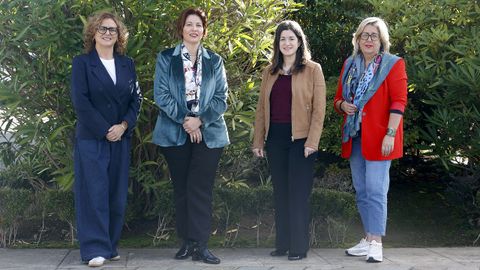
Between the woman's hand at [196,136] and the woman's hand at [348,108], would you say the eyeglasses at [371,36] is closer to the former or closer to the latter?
the woman's hand at [348,108]

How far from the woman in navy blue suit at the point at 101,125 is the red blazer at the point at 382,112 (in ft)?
6.09

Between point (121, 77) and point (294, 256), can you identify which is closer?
point (121, 77)

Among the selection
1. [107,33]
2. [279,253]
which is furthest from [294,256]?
[107,33]

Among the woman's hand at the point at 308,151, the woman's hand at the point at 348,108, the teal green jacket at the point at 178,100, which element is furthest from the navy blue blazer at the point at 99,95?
the woman's hand at the point at 348,108

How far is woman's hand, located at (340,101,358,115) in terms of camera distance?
20.8 feet

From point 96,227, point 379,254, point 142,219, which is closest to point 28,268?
point 96,227

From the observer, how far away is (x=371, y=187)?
632 centimetres

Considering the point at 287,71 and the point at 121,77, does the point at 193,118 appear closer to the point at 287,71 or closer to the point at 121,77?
the point at 121,77

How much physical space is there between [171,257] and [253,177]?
100 inches

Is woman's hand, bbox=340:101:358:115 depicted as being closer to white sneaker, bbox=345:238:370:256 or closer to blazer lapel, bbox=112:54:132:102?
white sneaker, bbox=345:238:370:256

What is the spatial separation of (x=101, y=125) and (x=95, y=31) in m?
0.74

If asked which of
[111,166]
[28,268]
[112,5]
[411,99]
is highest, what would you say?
[112,5]

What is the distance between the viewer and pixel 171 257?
6449 millimetres

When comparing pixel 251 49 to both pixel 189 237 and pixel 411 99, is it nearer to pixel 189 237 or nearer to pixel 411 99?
pixel 189 237
